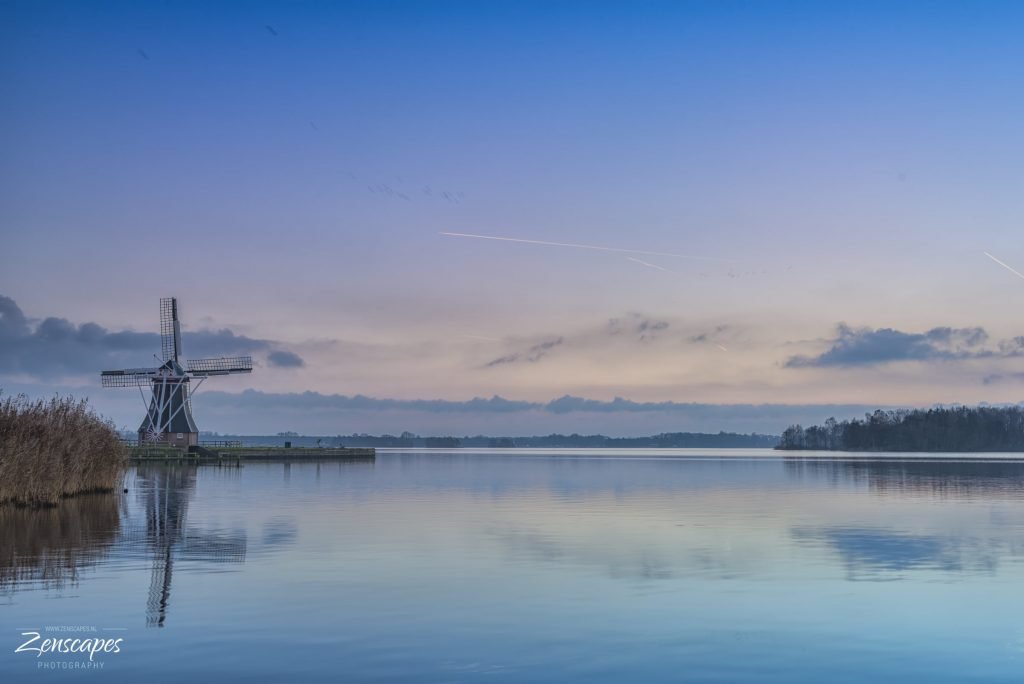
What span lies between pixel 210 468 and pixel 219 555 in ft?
255

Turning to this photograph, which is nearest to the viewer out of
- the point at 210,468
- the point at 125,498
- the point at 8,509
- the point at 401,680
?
the point at 401,680

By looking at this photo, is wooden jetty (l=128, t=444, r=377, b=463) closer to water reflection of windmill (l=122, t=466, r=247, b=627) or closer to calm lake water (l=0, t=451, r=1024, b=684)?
water reflection of windmill (l=122, t=466, r=247, b=627)

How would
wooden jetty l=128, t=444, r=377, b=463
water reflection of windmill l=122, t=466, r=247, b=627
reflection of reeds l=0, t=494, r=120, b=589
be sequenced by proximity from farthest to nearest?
wooden jetty l=128, t=444, r=377, b=463 → reflection of reeds l=0, t=494, r=120, b=589 → water reflection of windmill l=122, t=466, r=247, b=627

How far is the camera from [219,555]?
1054 inches

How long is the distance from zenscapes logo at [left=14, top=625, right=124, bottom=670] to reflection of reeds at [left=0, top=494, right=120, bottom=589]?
5.18 meters

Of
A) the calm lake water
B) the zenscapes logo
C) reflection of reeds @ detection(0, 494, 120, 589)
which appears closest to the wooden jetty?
reflection of reeds @ detection(0, 494, 120, 589)

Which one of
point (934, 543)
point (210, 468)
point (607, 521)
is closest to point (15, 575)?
point (607, 521)

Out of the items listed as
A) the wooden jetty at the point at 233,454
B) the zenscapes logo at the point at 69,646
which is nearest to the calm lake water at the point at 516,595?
the zenscapes logo at the point at 69,646

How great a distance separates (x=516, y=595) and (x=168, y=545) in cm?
1336

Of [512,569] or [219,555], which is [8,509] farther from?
[512,569]

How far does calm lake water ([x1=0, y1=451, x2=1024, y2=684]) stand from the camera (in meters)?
14.5

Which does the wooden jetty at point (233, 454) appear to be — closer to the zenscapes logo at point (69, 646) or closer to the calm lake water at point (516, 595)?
the calm lake water at point (516, 595)

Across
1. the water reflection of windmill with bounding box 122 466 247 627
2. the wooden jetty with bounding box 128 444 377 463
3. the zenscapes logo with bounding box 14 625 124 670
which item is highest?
the zenscapes logo with bounding box 14 625 124 670

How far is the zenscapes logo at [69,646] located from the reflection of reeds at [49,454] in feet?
78.5
